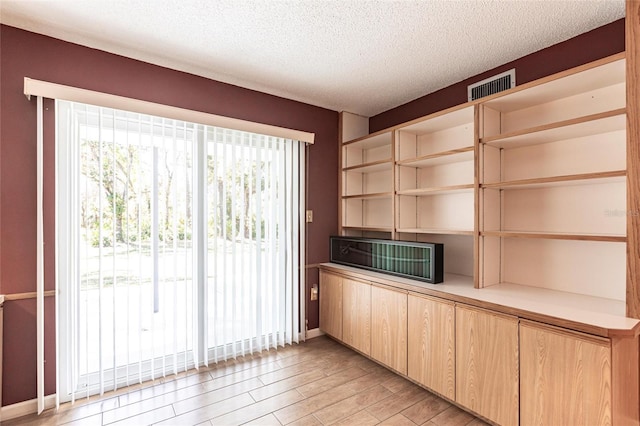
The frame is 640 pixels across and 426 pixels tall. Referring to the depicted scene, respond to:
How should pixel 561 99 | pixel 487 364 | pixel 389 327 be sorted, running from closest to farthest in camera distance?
1. pixel 487 364
2. pixel 561 99
3. pixel 389 327

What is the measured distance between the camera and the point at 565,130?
1.86 meters

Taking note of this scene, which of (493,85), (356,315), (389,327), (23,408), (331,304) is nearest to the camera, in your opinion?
(23,408)

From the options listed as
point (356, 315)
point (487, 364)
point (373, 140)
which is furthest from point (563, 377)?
point (373, 140)

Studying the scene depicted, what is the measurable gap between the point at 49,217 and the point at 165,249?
744mm

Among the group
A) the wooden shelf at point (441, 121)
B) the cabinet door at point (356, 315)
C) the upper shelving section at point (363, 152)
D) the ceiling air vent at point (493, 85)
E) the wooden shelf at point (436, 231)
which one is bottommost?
the cabinet door at point (356, 315)

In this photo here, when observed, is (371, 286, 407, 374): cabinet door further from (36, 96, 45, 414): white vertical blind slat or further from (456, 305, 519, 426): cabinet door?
(36, 96, 45, 414): white vertical blind slat

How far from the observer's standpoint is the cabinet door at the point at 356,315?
270 centimetres

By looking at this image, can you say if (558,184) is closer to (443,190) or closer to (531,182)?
(531,182)

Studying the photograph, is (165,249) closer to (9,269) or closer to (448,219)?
(9,269)

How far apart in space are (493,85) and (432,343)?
2.04 meters

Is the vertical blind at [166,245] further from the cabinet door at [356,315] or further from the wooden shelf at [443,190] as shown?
the wooden shelf at [443,190]

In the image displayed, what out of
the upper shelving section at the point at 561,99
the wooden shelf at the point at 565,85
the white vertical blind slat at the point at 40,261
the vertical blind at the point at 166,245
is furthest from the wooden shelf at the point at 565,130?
the white vertical blind slat at the point at 40,261

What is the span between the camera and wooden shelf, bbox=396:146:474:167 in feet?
7.59

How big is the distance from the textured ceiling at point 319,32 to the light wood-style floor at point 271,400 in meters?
2.53
